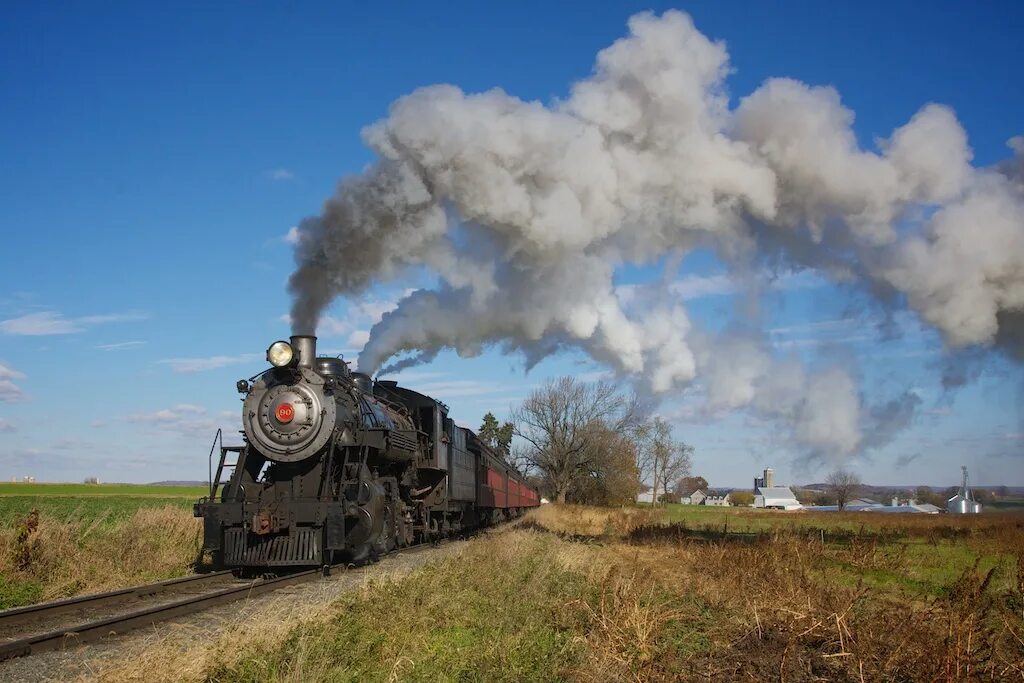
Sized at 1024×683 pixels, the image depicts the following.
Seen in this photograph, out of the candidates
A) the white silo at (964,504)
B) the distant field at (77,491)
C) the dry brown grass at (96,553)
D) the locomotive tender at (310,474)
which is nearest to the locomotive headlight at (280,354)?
the locomotive tender at (310,474)

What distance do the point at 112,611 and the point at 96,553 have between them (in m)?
4.73

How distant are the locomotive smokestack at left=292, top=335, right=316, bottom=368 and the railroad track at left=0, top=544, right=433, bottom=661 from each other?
3.72m

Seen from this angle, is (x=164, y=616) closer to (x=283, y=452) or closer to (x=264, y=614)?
(x=264, y=614)

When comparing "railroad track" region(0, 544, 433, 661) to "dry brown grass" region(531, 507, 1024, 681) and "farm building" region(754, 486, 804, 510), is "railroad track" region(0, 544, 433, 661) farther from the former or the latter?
"farm building" region(754, 486, 804, 510)

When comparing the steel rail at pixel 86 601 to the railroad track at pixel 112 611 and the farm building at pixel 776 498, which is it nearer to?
the railroad track at pixel 112 611

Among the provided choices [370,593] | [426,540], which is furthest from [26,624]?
[426,540]

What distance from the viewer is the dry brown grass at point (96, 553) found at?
42.1ft

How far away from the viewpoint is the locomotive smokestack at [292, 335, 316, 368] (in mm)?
15047

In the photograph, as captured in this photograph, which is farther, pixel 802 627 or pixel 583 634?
pixel 583 634

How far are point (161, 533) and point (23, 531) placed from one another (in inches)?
145

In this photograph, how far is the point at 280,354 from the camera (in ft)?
47.2

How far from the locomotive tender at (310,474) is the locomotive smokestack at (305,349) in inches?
0.9

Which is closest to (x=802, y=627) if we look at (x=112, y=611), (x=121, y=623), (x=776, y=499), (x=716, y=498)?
(x=121, y=623)

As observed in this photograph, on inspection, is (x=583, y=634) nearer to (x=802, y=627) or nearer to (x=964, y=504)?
(x=802, y=627)
